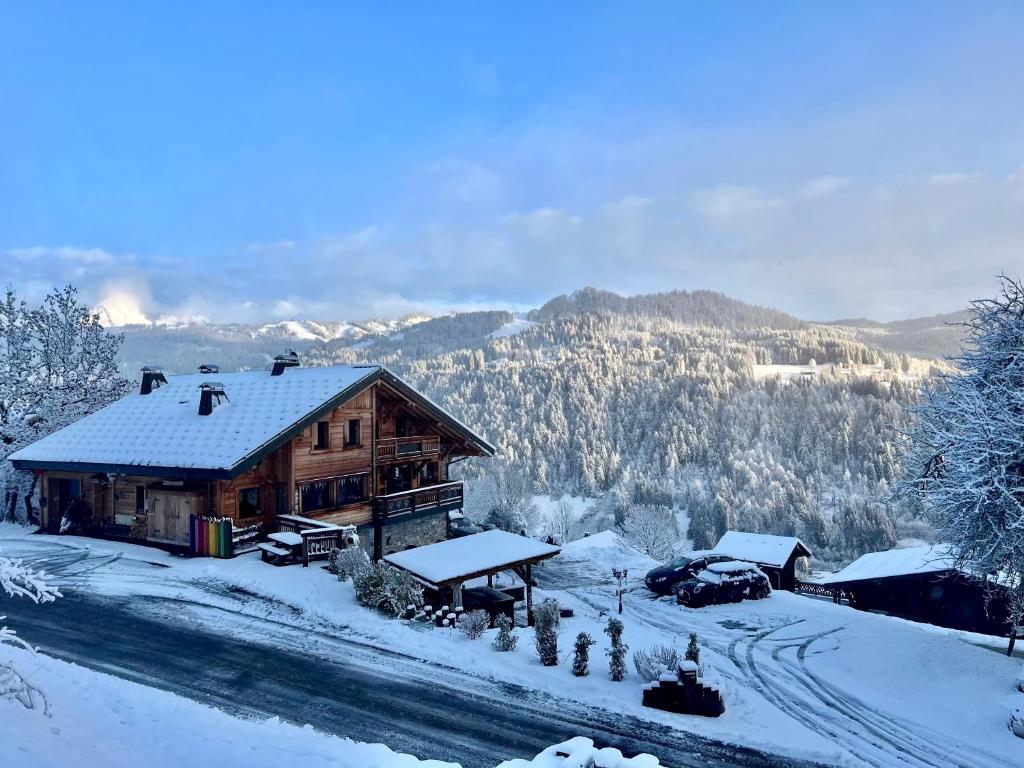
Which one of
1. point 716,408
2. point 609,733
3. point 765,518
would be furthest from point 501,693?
point 716,408

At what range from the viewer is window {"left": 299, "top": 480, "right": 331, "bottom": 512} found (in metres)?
26.1

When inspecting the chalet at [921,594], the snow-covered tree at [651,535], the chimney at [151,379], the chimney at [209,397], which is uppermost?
the chimney at [151,379]

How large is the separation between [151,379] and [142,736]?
2662cm

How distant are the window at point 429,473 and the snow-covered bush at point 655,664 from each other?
19.9m

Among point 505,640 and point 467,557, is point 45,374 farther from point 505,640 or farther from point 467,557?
point 505,640

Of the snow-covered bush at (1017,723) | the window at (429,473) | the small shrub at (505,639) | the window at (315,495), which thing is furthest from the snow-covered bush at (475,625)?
the window at (429,473)

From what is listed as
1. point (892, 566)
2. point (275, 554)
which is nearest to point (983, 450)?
point (275, 554)

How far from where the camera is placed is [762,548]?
42.8 metres

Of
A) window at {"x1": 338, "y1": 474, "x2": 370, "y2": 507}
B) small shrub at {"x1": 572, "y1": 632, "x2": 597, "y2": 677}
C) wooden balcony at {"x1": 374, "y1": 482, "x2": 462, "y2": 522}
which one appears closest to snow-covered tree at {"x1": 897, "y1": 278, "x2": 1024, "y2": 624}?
small shrub at {"x1": 572, "y1": 632, "x2": 597, "y2": 677}

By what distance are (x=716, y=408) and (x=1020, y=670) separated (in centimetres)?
18252

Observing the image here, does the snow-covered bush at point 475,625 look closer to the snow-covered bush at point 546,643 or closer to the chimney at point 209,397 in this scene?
the snow-covered bush at point 546,643

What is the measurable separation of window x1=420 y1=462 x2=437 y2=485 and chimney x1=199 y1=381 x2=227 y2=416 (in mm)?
10812

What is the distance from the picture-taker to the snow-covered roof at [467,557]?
18297 millimetres

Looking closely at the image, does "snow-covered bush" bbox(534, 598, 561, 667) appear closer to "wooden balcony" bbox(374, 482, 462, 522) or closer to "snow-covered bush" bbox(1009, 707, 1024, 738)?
"snow-covered bush" bbox(1009, 707, 1024, 738)
